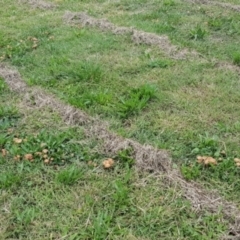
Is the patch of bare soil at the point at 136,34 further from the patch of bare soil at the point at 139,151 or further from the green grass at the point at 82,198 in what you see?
the green grass at the point at 82,198

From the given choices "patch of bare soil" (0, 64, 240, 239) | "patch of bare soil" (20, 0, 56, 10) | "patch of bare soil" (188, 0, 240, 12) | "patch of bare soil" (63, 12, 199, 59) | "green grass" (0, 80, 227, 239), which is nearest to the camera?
"green grass" (0, 80, 227, 239)

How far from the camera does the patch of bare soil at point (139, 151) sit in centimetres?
268

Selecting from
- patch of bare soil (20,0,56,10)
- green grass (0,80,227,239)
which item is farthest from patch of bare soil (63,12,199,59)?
green grass (0,80,227,239)

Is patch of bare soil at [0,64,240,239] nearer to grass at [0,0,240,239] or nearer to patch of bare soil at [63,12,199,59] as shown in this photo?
grass at [0,0,240,239]

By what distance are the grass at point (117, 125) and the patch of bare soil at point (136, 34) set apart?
0.12 metres

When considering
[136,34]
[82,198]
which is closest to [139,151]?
[82,198]

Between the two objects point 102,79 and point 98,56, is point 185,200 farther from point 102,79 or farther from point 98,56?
point 98,56

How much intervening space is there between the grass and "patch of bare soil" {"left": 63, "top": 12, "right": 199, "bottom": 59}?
0.12m

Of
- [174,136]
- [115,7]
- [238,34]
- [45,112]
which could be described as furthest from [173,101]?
[115,7]

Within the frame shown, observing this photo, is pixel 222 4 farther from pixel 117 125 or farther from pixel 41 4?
pixel 117 125

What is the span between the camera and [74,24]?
627 centimetres

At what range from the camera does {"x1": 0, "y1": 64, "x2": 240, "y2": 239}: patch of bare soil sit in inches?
105

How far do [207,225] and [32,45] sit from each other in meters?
3.72

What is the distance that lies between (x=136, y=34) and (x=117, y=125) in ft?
7.78
